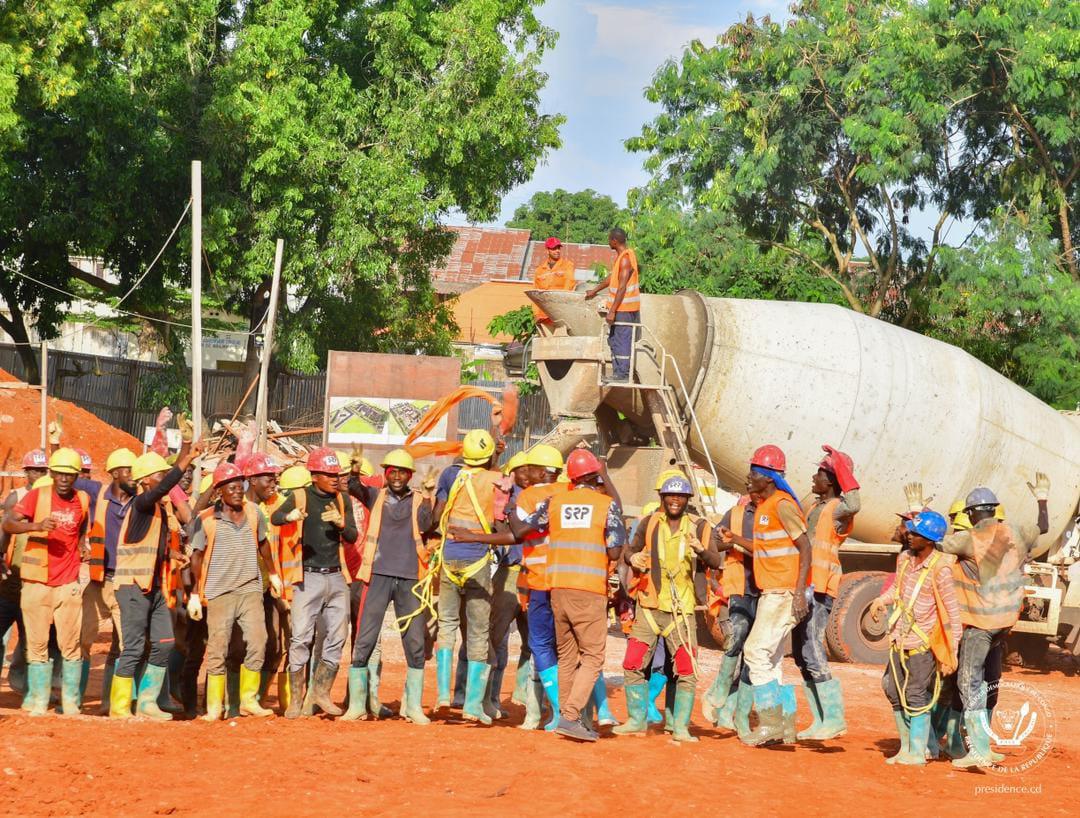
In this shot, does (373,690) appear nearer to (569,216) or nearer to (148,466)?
(148,466)

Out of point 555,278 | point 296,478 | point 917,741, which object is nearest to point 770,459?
point 917,741

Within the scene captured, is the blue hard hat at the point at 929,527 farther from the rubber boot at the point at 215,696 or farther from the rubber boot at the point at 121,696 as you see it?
the rubber boot at the point at 121,696

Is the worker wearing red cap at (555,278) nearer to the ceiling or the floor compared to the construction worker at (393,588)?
nearer to the ceiling

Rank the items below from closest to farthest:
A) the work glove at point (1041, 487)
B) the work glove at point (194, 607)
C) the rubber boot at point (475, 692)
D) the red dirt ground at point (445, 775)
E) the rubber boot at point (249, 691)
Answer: the red dirt ground at point (445, 775) → the work glove at point (194, 607) → the rubber boot at point (249, 691) → the rubber boot at point (475, 692) → the work glove at point (1041, 487)

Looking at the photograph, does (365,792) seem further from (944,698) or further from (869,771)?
(944,698)

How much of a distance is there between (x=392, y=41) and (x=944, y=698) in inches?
926

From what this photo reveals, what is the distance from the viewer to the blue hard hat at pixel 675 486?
30.7 ft

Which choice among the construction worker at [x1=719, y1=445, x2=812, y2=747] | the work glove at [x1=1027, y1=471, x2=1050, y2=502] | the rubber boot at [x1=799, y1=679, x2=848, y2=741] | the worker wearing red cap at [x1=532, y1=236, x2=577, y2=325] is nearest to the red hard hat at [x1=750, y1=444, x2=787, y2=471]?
the construction worker at [x1=719, y1=445, x2=812, y2=747]

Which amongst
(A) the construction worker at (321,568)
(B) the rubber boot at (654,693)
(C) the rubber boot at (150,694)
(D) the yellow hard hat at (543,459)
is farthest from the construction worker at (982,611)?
(C) the rubber boot at (150,694)

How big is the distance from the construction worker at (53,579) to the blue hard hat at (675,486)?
3.98 meters

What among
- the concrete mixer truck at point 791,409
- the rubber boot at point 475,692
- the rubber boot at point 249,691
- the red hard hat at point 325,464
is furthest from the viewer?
the concrete mixer truck at point 791,409

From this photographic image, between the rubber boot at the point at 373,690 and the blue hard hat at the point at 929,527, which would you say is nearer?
the blue hard hat at the point at 929,527

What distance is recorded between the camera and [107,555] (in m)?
9.72

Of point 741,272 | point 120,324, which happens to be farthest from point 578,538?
point 120,324
